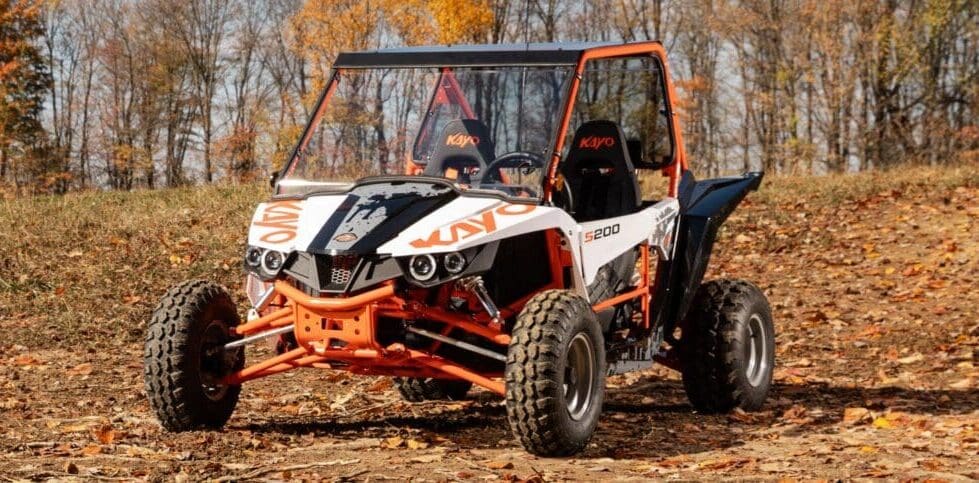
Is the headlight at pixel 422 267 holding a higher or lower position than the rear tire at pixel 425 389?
higher

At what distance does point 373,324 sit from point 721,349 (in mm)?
2688

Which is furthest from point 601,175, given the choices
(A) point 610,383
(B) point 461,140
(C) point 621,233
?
(A) point 610,383

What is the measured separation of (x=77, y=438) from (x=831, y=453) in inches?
146

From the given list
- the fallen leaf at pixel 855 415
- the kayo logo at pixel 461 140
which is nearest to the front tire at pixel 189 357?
the kayo logo at pixel 461 140

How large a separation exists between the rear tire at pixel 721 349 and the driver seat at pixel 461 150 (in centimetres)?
187

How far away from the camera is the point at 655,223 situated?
24.0 feet

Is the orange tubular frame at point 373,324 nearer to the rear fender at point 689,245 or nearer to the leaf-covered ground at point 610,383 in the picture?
the leaf-covered ground at point 610,383

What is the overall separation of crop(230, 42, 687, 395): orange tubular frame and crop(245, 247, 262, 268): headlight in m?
0.13

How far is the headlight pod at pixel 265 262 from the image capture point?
6051mm

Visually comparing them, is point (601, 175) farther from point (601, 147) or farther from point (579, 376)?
point (579, 376)

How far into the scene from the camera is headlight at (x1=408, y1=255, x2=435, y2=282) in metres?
5.79

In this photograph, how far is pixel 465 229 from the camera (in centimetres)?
588

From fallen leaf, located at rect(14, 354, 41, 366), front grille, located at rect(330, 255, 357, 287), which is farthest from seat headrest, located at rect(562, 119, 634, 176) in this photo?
fallen leaf, located at rect(14, 354, 41, 366)

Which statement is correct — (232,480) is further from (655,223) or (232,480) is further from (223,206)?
(223,206)
